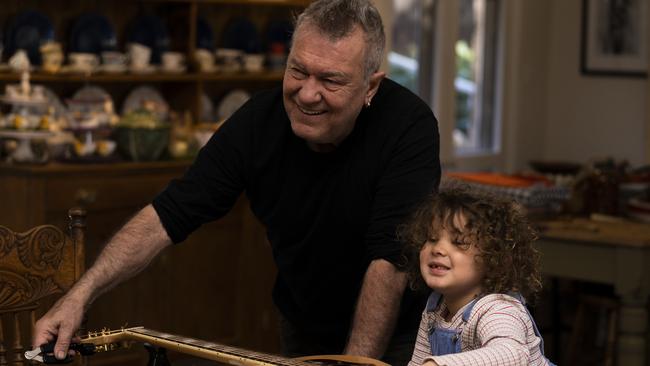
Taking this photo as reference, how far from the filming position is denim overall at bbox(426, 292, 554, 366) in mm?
1823

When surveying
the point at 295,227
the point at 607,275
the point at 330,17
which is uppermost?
the point at 330,17

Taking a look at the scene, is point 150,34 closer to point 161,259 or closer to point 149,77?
point 149,77

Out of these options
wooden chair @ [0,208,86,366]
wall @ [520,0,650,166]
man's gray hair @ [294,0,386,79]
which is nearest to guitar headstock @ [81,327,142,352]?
wooden chair @ [0,208,86,366]

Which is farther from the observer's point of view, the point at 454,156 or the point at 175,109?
the point at 454,156

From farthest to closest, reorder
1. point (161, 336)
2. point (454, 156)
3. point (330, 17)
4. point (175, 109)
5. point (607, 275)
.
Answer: point (454, 156) → point (175, 109) → point (607, 275) → point (330, 17) → point (161, 336)

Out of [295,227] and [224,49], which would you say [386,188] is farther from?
[224,49]

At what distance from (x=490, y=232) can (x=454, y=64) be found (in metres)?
3.88

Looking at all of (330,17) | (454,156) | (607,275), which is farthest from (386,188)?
(454,156)

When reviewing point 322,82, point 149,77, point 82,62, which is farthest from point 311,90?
point 149,77

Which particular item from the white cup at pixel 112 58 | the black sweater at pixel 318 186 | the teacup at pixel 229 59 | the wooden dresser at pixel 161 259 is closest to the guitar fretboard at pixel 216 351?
the black sweater at pixel 318 186

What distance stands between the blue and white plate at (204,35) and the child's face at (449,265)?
10.7 feet

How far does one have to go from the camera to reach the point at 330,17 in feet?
6.98

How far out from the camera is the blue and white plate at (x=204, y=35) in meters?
4.96

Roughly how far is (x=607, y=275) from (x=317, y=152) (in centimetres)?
196
